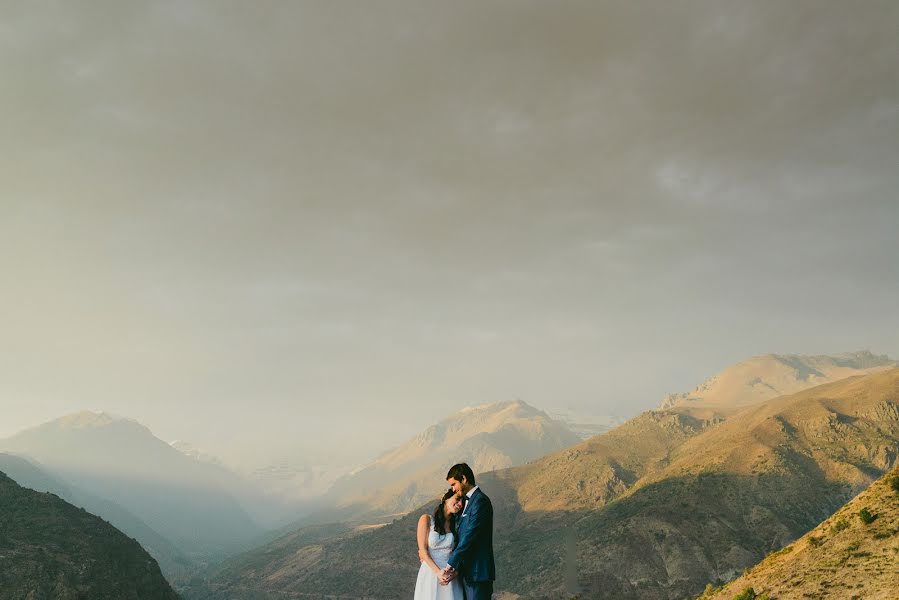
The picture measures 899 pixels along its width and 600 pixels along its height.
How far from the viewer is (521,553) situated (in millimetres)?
185375

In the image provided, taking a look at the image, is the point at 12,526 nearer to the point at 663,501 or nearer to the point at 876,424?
the point at 663,501

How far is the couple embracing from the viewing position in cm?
1194

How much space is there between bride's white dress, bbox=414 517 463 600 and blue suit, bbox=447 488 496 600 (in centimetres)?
30

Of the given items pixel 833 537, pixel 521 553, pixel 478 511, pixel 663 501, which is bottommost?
pixel 521 553

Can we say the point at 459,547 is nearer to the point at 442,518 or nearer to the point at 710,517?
the point at 442,518

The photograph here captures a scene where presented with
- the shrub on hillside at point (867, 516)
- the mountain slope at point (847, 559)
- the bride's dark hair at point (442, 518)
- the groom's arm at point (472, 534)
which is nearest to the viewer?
the groom's arm at point (472, 534)

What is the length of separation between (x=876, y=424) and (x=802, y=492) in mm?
63063

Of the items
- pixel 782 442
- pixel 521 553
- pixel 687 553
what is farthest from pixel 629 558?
pixel 782 442

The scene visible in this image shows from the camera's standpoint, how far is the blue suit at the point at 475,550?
1192 centimetres

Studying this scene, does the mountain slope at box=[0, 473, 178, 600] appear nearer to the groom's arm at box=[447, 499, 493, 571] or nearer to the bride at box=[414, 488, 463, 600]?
the bride at box=[414, 488, 463, 600]

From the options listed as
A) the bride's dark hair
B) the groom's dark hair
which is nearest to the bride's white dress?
the bride's dark hair

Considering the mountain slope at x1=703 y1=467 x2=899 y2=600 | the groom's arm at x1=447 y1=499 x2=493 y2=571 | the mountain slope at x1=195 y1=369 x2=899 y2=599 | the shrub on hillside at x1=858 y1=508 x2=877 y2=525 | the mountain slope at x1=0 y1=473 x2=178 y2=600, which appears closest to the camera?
the groom's arm at x1=447 y1=499 x2=493 y2=571

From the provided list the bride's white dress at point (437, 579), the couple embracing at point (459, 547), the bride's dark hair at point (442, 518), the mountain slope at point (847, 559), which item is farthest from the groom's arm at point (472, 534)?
the mountain slope at point (847, 559)

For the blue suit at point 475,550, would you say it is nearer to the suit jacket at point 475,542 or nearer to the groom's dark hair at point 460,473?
the suit jacket at point 475,542
